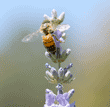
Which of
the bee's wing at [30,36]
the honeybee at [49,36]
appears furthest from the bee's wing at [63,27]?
the bee's wing at [30,36]

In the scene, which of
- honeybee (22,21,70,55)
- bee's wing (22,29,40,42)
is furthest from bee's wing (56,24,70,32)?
bee's wing (22,29,40,42)

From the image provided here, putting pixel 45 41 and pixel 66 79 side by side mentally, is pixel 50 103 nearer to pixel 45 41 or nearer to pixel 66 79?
pixel 66 79

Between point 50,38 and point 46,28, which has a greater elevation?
point 46,28

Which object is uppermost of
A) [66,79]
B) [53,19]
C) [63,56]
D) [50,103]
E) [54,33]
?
[53,19]

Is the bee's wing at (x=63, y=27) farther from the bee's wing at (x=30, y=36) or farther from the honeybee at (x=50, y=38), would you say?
the bee's wing at (x=30, y=36)

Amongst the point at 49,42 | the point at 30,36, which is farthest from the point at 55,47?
the point at 30,36

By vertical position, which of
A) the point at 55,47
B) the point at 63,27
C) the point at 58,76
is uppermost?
the point at 63,27

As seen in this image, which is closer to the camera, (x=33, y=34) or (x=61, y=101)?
(x=61, y=101)

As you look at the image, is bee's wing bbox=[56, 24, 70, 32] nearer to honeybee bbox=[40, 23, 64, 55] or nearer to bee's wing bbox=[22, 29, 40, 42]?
honeybee bbox=[40, 23, 64, 55]

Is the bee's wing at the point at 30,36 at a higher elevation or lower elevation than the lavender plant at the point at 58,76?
higher

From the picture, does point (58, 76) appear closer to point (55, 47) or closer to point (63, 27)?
point (55, 47)

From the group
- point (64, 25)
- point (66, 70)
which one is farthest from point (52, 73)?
point (64, 25)
